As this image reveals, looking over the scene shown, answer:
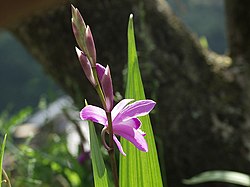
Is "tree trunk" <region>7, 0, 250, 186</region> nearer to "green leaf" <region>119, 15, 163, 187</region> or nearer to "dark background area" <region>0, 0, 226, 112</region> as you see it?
"green leaf" <region>119, 15, 163, 187</region>

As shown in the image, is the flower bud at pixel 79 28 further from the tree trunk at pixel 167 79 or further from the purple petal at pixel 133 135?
the tree trunk at pixel 167 79

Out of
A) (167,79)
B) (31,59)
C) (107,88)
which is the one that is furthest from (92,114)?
(31,59)

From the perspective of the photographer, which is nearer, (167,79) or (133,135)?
(133,135)

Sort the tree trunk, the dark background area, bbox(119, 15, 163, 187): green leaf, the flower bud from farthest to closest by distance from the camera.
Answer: the dark background area → the tree trunk → bbox(119, 15, 163, 187): green leaf → the flower bud

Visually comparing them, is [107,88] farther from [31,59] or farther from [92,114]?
[31,59]

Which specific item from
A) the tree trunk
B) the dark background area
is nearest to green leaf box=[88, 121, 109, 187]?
the tree trunk

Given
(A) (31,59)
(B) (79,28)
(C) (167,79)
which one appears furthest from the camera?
(A) (31,59)

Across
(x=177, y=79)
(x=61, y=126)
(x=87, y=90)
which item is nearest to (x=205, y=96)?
(x=177, y=79)
